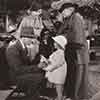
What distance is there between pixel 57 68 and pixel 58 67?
0.5 inches

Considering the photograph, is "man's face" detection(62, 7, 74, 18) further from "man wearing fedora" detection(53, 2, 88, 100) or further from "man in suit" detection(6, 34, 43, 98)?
"man in suit" detection(6, 34, 43, 98)

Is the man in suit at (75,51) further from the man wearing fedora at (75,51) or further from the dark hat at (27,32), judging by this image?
the dark hat at (27,32)

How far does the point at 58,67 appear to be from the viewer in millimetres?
2232

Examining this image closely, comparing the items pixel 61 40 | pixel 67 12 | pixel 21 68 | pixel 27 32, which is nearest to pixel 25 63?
pixel 21 68

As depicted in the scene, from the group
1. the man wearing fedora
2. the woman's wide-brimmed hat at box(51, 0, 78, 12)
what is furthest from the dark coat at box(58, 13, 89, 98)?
the woman's wide-brimmed hat at box(51, 0, 78, 12)

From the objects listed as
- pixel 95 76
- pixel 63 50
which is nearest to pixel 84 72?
pixel 95 76

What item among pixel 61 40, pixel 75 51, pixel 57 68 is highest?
pixel 61 40

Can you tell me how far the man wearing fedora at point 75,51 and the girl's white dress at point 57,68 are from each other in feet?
0.22

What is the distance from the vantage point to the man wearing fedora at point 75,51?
227 centimetres

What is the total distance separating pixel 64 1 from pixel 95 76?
2.57ft

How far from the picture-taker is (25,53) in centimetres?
231

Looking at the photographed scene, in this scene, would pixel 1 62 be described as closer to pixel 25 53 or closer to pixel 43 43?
pixel 25 53

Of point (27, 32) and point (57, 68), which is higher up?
point (27, 32)

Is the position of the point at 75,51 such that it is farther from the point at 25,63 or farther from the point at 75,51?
the point at 25,63
